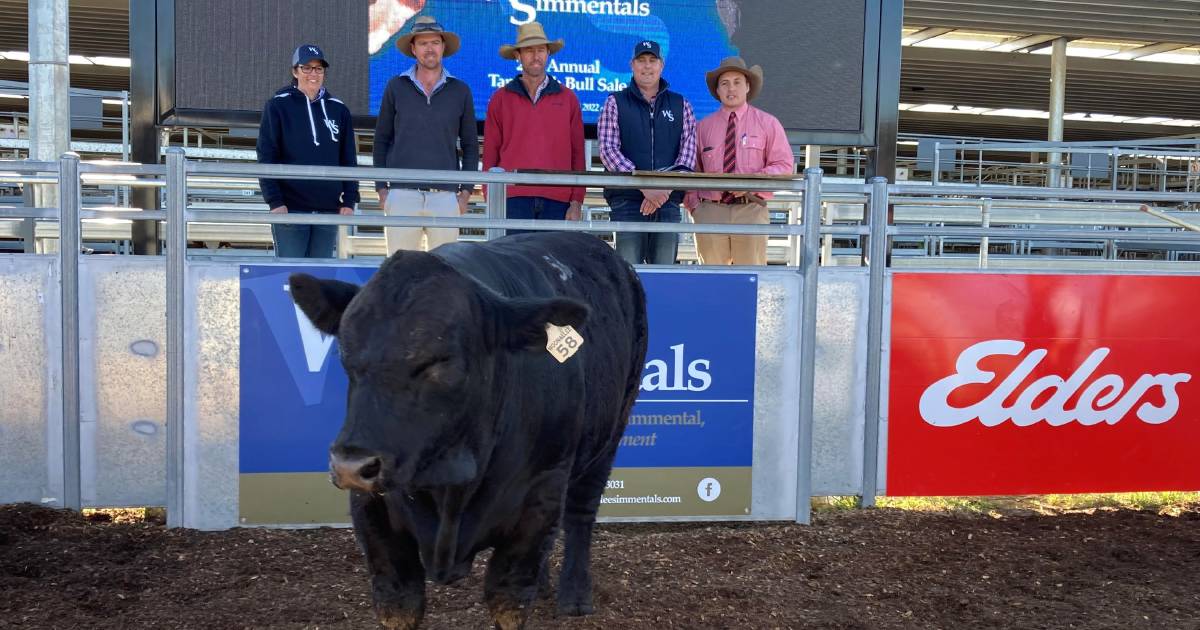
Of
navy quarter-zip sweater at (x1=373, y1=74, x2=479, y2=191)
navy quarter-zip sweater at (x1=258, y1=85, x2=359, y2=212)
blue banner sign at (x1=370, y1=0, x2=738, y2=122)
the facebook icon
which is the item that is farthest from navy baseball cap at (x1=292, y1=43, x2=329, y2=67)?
the facebook icon

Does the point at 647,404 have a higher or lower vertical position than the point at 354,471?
lower

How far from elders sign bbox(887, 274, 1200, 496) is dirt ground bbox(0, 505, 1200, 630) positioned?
414 mm

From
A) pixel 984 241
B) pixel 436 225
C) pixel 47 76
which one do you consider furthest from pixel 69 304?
pixel 984 241

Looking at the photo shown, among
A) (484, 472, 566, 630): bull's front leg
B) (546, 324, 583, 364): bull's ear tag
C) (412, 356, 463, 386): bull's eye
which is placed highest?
(546, 324, 583, 364): bull's ear tag

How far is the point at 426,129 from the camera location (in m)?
6.32

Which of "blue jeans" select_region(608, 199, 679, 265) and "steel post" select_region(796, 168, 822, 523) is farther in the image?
"blue jeans" select_region(608, 199, 679, 265)

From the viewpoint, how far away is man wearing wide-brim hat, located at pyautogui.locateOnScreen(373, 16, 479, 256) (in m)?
6.24

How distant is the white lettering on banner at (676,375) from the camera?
5.80 metres

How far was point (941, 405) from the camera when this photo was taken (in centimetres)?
621

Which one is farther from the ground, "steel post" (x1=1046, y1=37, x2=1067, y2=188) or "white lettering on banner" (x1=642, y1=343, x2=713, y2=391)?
"steel post" (x1=1046, y1=37, x2=1067, y2=188)

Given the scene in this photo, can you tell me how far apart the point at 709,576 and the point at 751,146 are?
9.05ft

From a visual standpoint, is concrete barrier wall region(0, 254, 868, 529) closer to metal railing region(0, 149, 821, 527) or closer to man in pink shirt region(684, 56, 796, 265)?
metal railing region(0, 149, 821, 527)

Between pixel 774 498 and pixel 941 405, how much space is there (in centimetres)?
108

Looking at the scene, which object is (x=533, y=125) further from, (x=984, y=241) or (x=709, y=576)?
(x=984, y=241)
